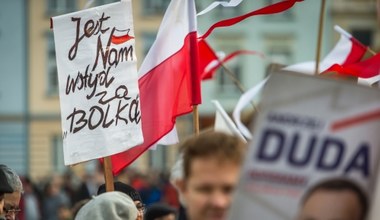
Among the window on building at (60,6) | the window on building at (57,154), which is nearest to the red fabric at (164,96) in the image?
the window on building at (57,154)

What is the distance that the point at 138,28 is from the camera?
46281mm

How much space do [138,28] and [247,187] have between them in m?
42.7

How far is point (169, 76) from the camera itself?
8.64 metres

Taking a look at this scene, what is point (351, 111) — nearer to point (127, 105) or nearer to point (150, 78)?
point (127, 105)

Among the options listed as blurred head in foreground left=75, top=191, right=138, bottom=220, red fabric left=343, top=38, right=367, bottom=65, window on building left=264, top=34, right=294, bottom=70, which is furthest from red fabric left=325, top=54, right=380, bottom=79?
window on building left=264, top=34, right=294, bottom=70

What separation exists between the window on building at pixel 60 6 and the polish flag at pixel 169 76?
1467 inches

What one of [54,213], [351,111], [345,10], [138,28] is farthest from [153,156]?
[351,111]

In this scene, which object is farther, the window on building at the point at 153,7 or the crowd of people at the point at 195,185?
the window on building at the point at 153,7

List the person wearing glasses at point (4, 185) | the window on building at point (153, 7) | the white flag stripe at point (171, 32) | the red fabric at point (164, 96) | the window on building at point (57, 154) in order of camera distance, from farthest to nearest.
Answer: the window on building at point (153, 7) < the window on building at point (57, 154) < the white flag stripe at point (171, 32) < the red fabric at point (164, 96) < the person wearing glasses at point (4, 185)

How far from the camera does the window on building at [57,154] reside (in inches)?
1784

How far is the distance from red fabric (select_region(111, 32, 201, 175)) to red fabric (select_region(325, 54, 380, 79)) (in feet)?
4.45

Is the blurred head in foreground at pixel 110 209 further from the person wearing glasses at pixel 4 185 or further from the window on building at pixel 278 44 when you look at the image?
the window on building at pixel 278 44

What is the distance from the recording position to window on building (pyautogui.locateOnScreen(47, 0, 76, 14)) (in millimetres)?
45969

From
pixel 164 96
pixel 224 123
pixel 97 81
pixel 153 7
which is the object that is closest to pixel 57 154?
pixel 153 7
